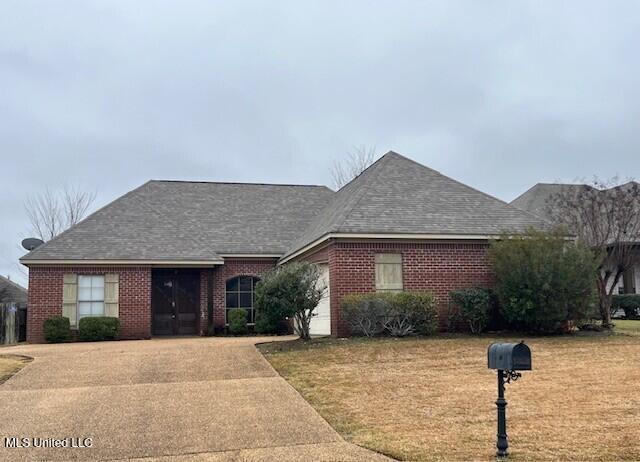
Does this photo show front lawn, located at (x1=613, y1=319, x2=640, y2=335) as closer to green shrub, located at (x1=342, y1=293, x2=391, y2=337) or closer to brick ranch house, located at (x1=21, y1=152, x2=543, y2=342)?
brick ranch house, located at (x1=21, y1=152, x2=543, y2=342)

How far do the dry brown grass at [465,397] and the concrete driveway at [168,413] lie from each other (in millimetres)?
463

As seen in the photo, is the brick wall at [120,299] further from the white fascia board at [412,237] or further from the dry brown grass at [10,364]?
the white fascia board at [412,237]

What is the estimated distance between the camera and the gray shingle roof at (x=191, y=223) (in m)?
22.2

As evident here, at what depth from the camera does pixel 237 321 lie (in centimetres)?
2258

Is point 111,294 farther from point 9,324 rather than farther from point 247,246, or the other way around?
point 247,246

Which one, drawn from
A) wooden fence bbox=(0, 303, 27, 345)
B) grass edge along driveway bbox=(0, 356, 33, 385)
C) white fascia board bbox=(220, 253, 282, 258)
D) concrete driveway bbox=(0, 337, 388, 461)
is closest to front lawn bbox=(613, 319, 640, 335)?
concrete driveway bbox=(0, 337, 388, 461)

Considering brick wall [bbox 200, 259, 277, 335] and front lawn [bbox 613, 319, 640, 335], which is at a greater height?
brick wall [bbox 200, 259, 277, 335]

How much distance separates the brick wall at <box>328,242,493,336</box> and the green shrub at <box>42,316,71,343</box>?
965 centimetres

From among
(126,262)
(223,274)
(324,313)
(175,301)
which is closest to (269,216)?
(223,274)

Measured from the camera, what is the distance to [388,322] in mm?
15867

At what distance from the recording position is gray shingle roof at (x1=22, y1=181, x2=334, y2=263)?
873 inches

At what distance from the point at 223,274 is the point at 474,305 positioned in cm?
1041

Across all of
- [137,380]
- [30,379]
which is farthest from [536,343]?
[30,379]

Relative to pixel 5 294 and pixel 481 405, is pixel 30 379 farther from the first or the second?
pixel 5 294
